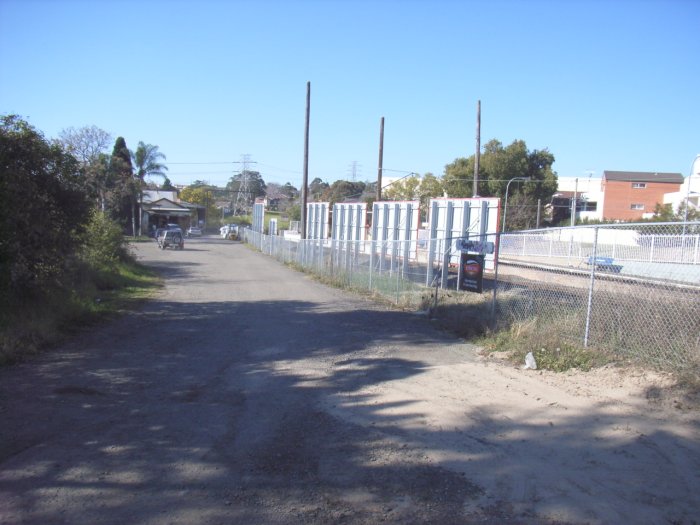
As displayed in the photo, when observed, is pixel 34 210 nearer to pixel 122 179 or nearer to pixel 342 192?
pixel 122 179

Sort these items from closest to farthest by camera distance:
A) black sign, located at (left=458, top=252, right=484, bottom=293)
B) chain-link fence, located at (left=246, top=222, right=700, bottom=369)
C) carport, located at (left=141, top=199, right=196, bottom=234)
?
1. chain-link fence, located at (left=246, top=222, right=700, bottom=369)
2. black sign, located at (left=458, top=252, right=484, bottom=293)
3. carport, located at (left=141, top=199, right=196, bottom=234)

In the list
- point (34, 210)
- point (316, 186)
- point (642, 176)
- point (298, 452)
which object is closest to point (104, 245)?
point (34, 210)

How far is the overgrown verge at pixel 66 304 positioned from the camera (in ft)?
28.6

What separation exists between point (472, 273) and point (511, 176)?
136 ft

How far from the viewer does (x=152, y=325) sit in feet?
38.0

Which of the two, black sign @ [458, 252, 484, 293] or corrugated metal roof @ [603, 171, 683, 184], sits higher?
corrugated metal roof @ [603, 171, 683, 184]

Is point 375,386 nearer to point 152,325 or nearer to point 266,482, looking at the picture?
point 266,482

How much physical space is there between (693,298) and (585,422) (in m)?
2.51

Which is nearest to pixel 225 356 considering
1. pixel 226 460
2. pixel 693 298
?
pixel 226 460

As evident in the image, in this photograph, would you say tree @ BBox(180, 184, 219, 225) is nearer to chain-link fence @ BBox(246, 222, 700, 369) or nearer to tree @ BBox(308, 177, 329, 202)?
tree @ BBox(308, 177, 329, 202)

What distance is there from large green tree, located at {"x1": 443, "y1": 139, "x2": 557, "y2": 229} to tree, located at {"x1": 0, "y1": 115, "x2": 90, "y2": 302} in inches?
1728

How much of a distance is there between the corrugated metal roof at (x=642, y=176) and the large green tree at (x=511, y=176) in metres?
10.4

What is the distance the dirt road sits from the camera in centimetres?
416

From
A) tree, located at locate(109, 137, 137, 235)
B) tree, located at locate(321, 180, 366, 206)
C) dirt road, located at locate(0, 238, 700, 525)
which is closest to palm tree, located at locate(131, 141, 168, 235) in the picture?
tree, located at locate(109, 137, 137, 235)
